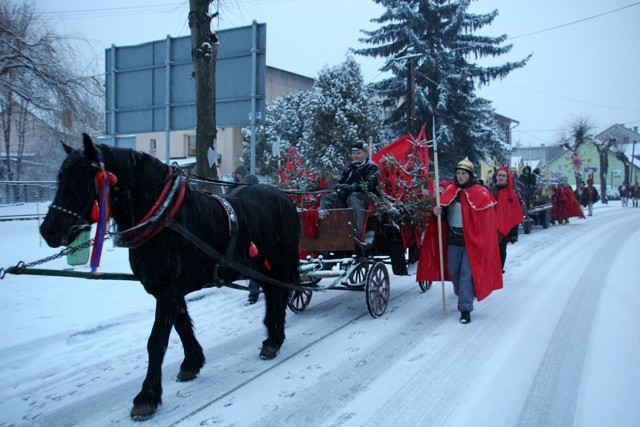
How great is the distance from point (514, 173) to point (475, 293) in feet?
33.9

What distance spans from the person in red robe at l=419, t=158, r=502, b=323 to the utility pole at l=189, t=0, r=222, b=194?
386cm

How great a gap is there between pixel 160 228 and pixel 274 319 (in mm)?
1817

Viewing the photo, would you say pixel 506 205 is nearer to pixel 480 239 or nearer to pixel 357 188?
pixel 480 239

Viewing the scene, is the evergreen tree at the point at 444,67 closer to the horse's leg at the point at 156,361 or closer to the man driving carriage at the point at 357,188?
the man driving carriage at the point at 357,188

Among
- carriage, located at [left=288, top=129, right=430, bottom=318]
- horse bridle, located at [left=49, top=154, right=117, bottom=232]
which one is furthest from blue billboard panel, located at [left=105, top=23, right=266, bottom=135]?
horse bridle, located at [left=49, top=154, right=117, bottom=232]

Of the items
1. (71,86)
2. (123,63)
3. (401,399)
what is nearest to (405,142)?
(401,399)

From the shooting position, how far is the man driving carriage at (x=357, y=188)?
6.55m

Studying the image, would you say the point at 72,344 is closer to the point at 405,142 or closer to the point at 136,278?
the point at 136,278

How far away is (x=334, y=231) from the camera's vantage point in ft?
20.9

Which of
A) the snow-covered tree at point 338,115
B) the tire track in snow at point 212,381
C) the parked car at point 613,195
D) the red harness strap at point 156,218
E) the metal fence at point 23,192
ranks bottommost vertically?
the tire track in snow at point 212,381

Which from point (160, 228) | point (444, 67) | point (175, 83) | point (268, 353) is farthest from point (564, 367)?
point (444, 67)

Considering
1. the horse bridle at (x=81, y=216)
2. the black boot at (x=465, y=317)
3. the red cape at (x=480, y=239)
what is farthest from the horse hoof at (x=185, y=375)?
the red cape at (x=480, y=239)

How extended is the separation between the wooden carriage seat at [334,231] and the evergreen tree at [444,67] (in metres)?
22.2

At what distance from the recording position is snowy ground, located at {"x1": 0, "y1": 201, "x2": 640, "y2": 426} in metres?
3.74
